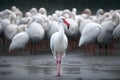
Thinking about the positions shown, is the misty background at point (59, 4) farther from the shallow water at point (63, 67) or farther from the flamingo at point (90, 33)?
the shallow water at point (63, 67)

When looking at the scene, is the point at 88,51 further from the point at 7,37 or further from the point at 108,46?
the point at 7,37

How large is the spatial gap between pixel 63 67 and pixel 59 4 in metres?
25.2

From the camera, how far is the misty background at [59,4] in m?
44.0

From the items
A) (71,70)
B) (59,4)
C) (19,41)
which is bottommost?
(71,70)

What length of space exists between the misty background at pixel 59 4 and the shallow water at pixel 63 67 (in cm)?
2071

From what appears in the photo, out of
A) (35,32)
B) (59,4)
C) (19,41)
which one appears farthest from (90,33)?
(59,4)

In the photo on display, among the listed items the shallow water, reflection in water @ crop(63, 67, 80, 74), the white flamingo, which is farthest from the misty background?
reflection in water @ crop(63, 67, 80, 74)

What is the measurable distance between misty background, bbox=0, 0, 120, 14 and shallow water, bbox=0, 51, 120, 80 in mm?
20707

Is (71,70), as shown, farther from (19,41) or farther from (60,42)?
(19,41)

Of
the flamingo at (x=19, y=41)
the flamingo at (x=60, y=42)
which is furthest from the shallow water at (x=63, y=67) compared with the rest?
the flamingo at (x=19, y=41)

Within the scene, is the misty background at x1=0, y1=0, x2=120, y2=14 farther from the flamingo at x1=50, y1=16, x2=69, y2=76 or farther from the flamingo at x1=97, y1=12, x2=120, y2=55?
the flamingo at x1=50, y1=16, x2=69, y2=76

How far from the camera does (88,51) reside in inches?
941

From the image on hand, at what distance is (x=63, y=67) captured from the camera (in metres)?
19.4

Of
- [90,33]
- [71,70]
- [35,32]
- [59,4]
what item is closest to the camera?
[71,70]
